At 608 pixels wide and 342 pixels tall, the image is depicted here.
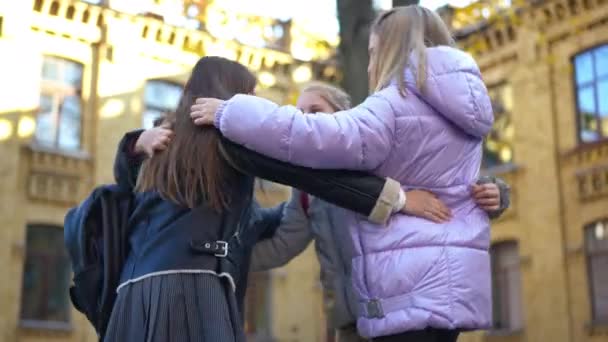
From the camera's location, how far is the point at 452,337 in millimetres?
2859

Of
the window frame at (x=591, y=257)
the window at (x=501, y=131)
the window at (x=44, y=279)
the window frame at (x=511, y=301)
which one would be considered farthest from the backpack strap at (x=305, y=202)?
the window at (x=501, y=131)

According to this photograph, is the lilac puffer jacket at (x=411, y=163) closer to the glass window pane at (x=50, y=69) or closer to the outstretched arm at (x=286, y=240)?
the outstretched arm at (x=286, y=240)

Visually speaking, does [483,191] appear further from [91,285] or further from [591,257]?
[591,257]

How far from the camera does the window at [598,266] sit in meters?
17.9

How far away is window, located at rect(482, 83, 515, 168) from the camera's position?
2056 cm

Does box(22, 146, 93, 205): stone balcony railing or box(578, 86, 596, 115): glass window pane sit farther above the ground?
box(578, 86, 596, 115): glass window pane

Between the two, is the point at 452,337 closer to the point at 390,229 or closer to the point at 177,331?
the point at 390,229

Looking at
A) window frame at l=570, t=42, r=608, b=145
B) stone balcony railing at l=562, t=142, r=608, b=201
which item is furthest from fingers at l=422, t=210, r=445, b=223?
window frame at l=570, t=42, r=608, b=145

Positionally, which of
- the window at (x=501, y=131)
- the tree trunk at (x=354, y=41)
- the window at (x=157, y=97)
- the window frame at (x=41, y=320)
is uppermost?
the window at (x=157, y=97)

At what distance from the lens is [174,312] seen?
3111mm

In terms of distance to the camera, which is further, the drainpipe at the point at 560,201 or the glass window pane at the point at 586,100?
the glass window pane at the point at 586,100

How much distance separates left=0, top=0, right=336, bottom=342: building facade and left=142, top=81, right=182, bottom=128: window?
3 centimetres

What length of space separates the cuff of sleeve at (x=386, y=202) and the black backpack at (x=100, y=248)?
1.12 meters

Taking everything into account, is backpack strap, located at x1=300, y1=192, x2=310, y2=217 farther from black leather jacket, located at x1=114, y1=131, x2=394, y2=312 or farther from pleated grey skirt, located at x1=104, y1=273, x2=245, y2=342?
pleated grey skirt, located at x1=104, y1=273, x2=245, y2=342
